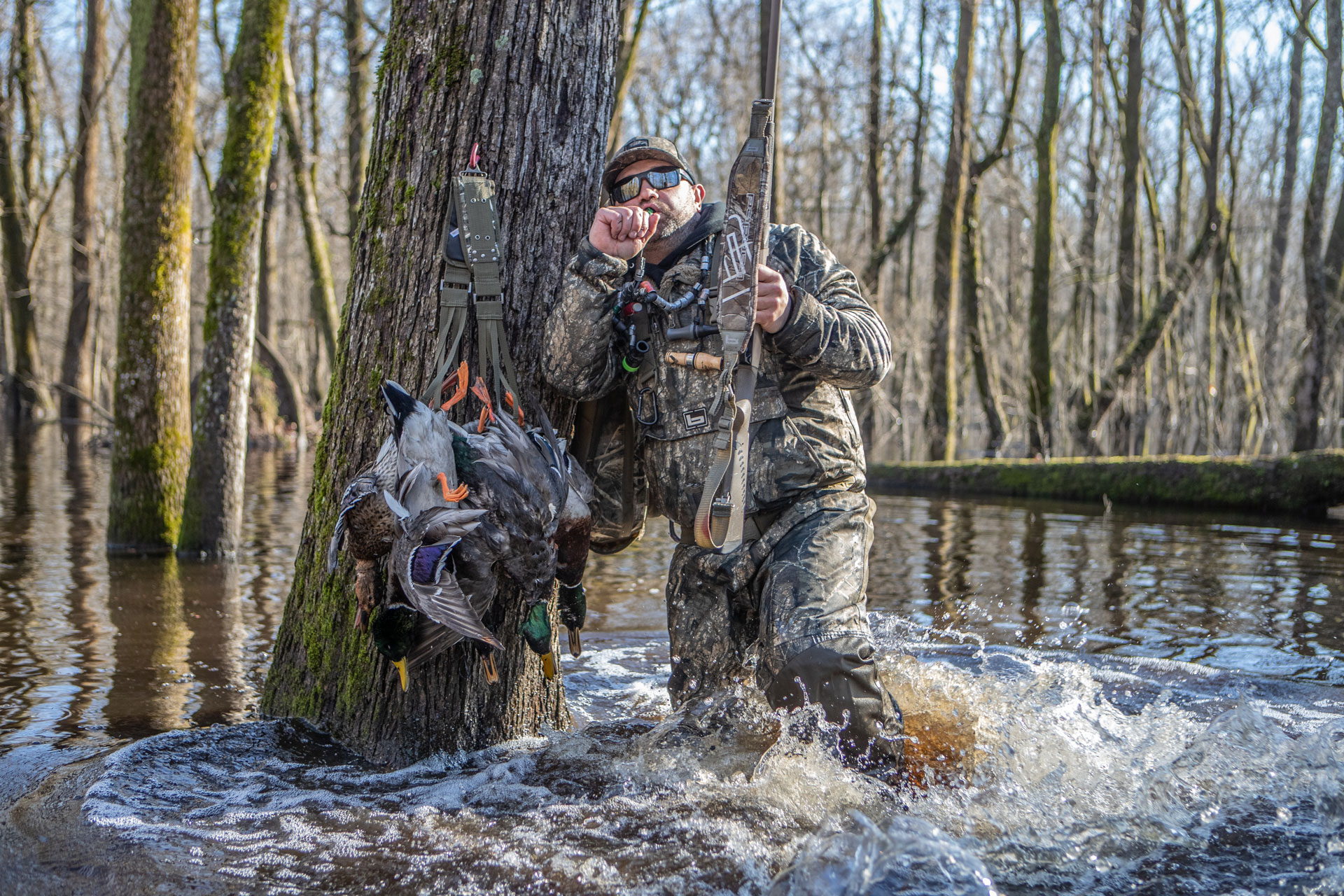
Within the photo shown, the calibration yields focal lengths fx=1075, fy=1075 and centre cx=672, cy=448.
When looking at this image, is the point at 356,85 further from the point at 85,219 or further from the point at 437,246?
the point at 437,246

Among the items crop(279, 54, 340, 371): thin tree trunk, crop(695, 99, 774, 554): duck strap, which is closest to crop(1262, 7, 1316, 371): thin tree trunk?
crop(279, 54, 340, 371): thin tree trunk

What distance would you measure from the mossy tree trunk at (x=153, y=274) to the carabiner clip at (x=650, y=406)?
19.0 feet

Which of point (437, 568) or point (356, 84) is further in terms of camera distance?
point (356, 84)

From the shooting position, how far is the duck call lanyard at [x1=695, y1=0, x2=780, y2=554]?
326cm

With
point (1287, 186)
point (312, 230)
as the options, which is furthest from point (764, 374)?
point (1287, 186)

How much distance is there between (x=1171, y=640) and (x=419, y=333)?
4.62 metres

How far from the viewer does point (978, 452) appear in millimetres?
26562

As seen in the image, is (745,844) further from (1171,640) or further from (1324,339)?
(1324,339)

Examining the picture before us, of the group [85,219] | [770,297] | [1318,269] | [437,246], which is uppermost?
[85,219]

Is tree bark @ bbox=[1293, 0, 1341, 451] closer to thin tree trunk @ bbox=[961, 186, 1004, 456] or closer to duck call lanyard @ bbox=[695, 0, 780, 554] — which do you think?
thin tree trunk @ bbox=[961, 186, 1004, 456]

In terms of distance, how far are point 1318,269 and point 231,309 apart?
534 inches

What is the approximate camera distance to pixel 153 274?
26.7 feet

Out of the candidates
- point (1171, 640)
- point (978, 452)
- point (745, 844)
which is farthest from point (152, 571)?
point (978, 452)

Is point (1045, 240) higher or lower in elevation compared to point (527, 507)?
higher
